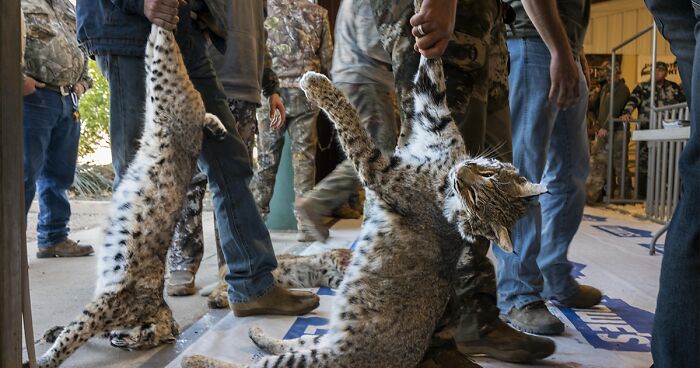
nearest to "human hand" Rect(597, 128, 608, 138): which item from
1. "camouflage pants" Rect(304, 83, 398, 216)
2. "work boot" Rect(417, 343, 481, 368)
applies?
"camouflage pants" Rect(304, 83, 398, 216)

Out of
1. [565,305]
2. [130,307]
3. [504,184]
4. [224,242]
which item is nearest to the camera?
[504,184]

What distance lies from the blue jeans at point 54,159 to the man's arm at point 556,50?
138 inches

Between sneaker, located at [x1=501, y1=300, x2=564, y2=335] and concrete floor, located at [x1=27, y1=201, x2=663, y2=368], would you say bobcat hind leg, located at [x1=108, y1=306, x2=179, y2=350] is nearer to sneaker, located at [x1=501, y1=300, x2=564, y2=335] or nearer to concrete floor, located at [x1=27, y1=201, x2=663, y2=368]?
concrete floor, located at [x1=27, y1=201, x2=663, y2=368]

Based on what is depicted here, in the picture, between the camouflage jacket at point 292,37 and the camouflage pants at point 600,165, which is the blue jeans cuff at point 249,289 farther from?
the camouflage pants at point 600,165

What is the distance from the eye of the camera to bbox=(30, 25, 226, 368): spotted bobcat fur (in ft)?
8.26

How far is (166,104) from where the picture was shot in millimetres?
2721

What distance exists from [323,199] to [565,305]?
60.7 inches

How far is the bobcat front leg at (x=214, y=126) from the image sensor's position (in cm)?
279

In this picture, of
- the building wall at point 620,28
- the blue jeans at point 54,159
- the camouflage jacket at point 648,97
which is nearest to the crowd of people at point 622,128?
the camouflage jacket at point 648,97

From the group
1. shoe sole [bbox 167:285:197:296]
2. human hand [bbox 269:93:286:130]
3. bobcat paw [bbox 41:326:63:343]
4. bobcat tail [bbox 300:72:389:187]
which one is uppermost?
human hand [bbox 269:93:286:130]

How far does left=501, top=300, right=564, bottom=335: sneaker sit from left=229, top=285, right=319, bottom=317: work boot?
1028 millimetres

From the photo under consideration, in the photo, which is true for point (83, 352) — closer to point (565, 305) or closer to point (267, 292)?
point (267, 292)

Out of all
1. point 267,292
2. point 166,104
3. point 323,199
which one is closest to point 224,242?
point 267,292

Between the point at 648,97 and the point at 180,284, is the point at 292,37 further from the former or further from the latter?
the point at 648,97
